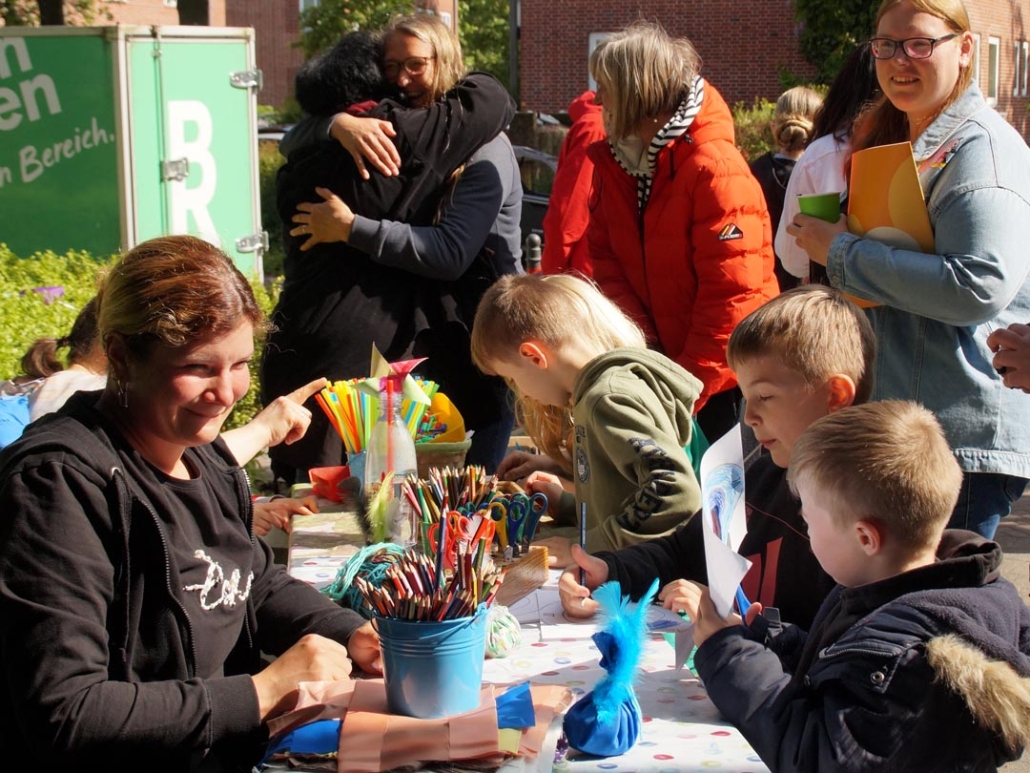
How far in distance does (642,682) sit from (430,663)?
0.49 m

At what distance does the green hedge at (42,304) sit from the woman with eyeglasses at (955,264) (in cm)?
265

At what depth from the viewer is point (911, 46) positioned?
2867 mm

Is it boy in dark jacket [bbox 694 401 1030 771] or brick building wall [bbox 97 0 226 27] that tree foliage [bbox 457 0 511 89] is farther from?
boy in dark jacket [bbox 694 401 1030 771]

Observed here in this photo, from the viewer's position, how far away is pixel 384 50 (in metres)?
4.02

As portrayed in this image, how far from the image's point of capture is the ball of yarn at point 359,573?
229 centimetres

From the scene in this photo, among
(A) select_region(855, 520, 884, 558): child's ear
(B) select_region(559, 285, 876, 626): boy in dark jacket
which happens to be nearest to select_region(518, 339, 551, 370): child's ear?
(B) select_region(559, 285, 876, 626): boy in dark jacket

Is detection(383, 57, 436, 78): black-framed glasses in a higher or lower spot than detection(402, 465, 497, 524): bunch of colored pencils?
higher

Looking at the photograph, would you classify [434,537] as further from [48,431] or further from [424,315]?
[424,315]

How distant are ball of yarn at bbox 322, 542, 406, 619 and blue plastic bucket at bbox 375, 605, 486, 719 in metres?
0.57

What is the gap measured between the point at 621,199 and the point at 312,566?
183 cm


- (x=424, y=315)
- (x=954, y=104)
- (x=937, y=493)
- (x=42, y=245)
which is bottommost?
(x=42, y=245)

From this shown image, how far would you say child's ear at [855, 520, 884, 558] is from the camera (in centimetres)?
177

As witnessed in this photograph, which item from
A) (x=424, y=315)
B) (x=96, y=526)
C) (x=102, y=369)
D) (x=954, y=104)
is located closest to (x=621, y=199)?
(x=424, y=315)

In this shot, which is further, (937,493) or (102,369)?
(102,369)
